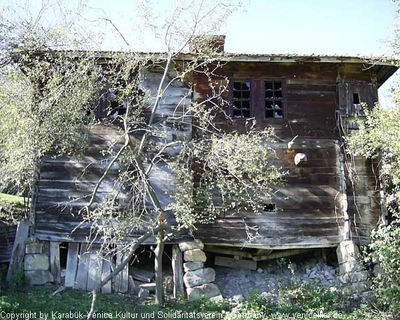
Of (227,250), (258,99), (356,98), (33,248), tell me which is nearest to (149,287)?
(227,250)

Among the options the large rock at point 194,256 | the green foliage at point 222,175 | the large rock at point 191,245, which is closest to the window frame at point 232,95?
the green foliage at point 222,175

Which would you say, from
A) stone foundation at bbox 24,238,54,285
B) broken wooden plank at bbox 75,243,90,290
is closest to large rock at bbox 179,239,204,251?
broken wooden plank at bbox 75,243,90,290

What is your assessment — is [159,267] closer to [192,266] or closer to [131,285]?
[192,266]

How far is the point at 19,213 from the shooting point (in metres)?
12.0

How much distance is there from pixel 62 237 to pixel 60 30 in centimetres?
500

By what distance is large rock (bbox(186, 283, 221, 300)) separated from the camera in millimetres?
10102

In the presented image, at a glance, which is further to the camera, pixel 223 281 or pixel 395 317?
pixel 223 281

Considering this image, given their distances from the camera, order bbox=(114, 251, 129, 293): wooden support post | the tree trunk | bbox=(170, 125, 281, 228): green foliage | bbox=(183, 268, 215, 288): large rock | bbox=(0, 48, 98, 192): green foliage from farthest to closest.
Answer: bbox=(114, 251, 129, 293): wooden support post, bbox=(183, 268, 215, 288): large rock, bbox=(0, 48, 98, 192): green foliage, the tree trunk, bbox=(170, 125, 281, 228): green foliage

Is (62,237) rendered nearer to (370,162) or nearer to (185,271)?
(185,271)

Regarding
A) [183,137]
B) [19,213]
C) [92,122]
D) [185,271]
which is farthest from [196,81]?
[19,213]

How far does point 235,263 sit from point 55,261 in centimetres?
459

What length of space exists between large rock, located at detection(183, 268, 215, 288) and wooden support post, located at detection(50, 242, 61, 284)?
10.2 feet

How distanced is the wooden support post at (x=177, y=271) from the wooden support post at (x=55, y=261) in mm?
2819

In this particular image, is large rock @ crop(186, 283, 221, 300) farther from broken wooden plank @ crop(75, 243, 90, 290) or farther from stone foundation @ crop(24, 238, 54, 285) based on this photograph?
stone foundation @ crop(24, 238, 54, 285)
